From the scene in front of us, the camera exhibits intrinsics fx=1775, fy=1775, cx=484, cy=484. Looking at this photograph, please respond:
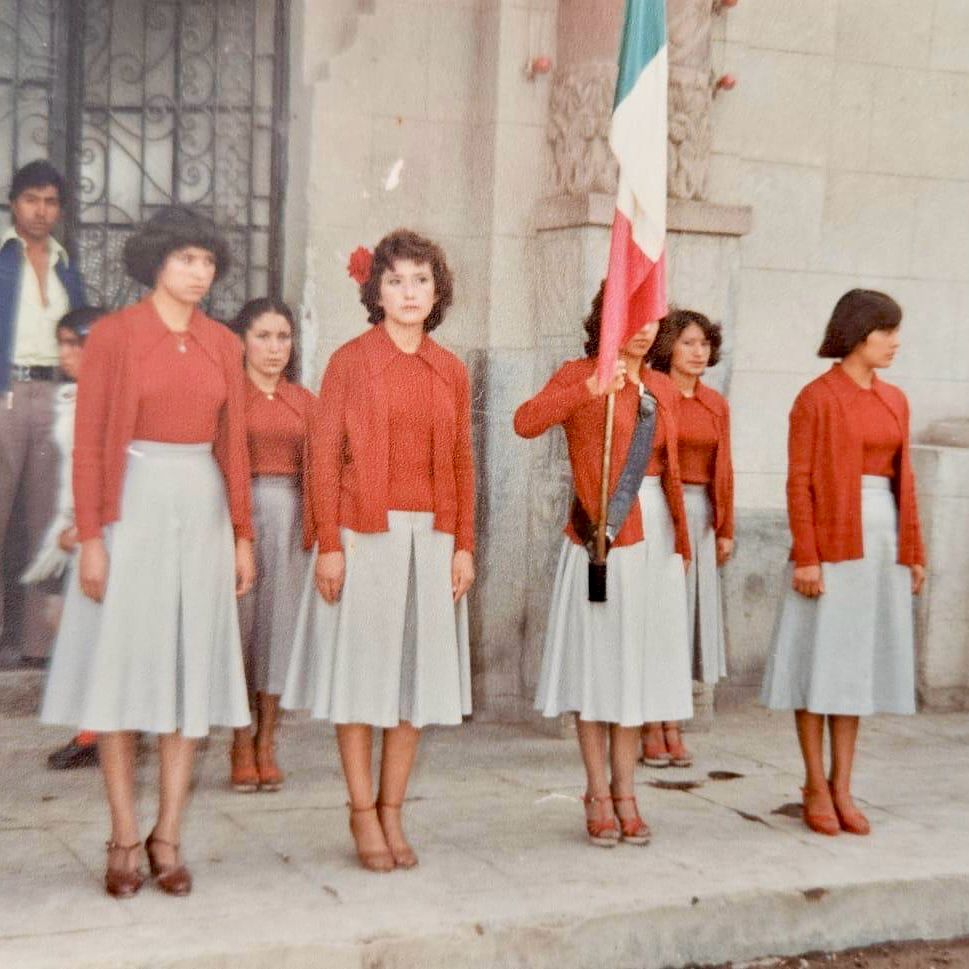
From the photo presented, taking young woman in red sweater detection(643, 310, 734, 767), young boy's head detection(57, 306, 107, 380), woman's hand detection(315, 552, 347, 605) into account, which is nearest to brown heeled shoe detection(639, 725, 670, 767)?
young woman in red sweater detection(643, 310, 734, 767)

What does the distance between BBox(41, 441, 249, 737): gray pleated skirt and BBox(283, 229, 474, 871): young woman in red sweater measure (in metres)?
0.41

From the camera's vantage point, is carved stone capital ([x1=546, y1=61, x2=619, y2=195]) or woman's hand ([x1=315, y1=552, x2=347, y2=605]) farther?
carved stone capital ([x1=546, y1=61, x2=619, y2=195])

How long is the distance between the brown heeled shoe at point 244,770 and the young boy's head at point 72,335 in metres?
1.70

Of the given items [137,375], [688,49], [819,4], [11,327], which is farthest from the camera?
[819,4]

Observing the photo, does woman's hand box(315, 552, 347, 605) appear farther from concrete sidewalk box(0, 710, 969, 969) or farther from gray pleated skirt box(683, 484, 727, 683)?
gray pleated skirt box(683, 484, 727, 683)

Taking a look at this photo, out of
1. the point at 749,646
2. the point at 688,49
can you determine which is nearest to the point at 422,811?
the point at 749,646

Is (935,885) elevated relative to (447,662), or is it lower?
lower

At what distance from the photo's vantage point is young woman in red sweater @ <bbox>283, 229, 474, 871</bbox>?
5383mm

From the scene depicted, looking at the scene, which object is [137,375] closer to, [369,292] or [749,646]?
[369,292]

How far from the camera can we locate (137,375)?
16.4ft

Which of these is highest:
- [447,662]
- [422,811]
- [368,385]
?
[368,385]

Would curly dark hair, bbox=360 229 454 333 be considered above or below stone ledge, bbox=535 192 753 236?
below

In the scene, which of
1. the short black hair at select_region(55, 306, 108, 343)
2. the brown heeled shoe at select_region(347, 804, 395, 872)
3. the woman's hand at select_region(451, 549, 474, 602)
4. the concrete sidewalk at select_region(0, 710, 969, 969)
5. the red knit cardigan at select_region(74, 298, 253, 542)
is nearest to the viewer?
the concrete sidewalk at select_region(0, 710, 969, 969)

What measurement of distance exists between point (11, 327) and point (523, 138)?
251 cm
